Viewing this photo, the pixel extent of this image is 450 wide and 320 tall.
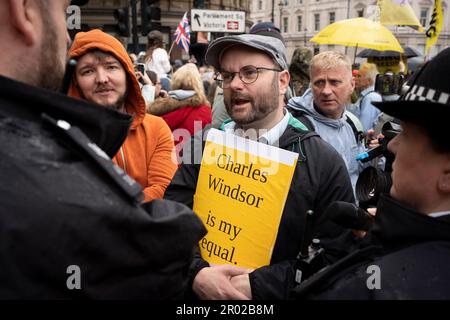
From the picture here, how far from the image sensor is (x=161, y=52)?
8.55m

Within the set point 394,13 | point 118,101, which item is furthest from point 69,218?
point 394,13

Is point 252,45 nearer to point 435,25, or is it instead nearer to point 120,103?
point 120,103

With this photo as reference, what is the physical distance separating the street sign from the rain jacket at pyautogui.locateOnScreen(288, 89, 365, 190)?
534 cm

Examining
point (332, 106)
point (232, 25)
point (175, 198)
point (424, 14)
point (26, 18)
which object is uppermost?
point (424, 14)

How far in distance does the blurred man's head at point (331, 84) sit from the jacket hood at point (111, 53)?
1.86 meters

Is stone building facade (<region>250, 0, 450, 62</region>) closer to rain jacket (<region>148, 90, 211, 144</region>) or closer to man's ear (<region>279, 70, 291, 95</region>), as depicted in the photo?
rain jacket (<region>148, 90, 211, 144</region>)

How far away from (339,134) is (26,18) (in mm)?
3087

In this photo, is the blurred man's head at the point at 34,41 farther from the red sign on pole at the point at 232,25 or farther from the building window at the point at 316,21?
the building window at the point at 316,21

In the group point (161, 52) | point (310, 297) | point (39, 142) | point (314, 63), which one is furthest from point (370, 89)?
point (39, 142)

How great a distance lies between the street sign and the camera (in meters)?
8.64

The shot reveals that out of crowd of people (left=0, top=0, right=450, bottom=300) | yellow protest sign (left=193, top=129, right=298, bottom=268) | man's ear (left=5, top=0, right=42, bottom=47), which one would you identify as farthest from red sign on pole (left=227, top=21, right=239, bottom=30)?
man's ear (left=5, top=0, right=42, bottom=47)

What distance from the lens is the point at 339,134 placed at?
3703mm

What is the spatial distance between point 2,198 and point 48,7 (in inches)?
22.6
